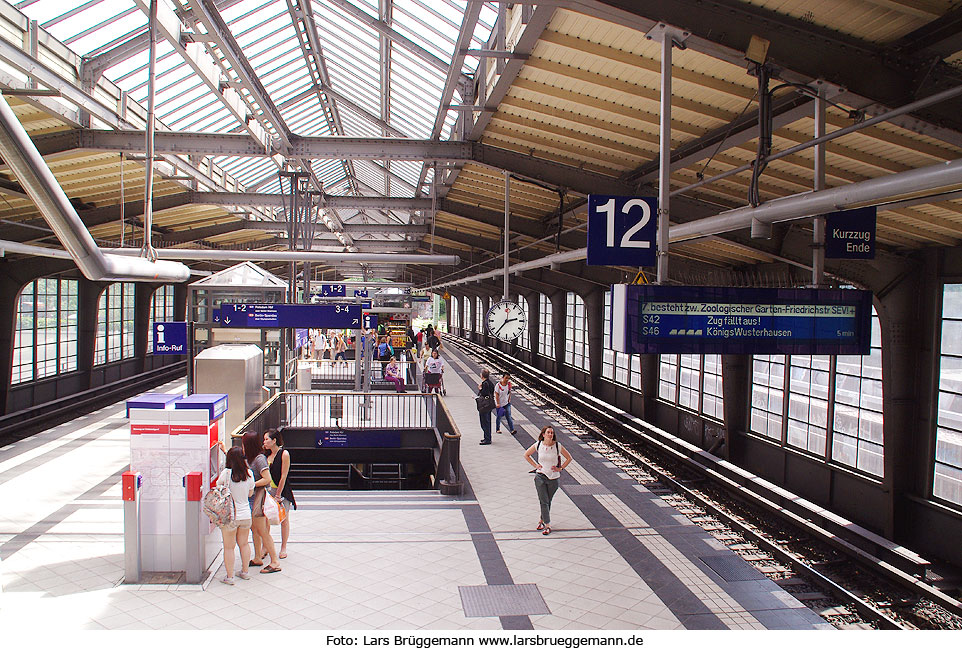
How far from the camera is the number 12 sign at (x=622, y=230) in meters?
5.76

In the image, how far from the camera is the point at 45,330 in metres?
21.2

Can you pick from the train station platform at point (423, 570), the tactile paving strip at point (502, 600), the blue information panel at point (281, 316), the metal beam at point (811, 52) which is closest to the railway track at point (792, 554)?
the train station platform at point (423, 570)

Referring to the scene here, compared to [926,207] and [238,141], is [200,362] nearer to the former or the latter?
[238,141]

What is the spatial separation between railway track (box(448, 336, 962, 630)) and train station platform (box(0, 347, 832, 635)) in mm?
609

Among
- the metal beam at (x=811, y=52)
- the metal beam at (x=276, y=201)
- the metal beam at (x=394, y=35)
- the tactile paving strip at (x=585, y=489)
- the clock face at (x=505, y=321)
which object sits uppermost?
the metal beam at (x=394, y=35)

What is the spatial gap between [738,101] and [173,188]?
16.1m

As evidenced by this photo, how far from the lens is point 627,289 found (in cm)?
516

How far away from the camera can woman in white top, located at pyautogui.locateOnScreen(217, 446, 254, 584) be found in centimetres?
693

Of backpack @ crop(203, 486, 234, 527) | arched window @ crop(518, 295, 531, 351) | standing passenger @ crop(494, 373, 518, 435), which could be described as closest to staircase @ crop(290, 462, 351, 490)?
standing passenger @ crop(494, 373, 518, 435)

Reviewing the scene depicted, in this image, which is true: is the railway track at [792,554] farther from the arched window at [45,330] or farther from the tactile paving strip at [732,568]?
the arched window at [45,330]

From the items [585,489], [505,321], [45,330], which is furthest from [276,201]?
[585,489]

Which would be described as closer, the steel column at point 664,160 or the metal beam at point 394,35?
the steel column at point 664,160

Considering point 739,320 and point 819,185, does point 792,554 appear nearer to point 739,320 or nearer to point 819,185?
point 739,320

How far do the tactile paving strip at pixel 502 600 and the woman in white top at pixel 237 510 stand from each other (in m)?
2.31
